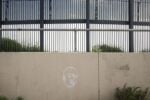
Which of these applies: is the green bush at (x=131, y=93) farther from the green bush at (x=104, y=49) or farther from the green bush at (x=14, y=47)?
the green bush at (x=14, y=47)

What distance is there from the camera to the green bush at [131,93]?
10.9 m

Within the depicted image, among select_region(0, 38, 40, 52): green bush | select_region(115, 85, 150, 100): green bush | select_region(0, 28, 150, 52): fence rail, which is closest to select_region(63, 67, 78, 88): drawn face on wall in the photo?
select_region(0, 28, 150, 52): fence rail

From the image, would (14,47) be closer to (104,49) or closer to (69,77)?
(69,77)

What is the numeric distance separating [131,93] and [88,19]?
3.33 meters

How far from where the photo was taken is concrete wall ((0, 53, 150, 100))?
442 inches

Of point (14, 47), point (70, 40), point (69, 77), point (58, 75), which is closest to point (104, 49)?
point (70, 40)

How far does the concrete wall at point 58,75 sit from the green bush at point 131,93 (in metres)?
0.22

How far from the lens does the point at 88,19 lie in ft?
42.8

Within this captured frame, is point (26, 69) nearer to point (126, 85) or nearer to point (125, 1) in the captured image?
point (126, 85)

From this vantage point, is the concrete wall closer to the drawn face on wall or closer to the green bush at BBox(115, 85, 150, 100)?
the drawn face on wall

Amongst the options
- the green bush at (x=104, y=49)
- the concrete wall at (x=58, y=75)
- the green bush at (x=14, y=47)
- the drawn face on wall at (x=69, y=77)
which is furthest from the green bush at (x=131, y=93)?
the green bush at (x=14, y=47)

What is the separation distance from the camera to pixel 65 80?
1130 centimetres

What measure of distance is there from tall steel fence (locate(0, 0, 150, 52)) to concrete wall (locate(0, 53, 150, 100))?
30.5 inches

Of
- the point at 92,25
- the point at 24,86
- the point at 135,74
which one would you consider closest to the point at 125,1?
the point at 92,25
